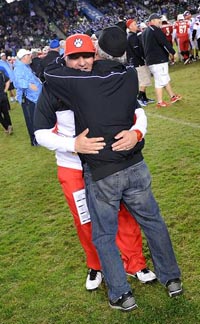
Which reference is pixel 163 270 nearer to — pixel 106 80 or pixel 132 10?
pixel 106 80

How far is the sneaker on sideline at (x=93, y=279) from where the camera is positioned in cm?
335

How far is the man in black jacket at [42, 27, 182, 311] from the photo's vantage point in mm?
2521

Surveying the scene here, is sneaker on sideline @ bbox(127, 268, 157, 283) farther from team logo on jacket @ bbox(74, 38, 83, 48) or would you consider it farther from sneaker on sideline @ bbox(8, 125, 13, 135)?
sneaker on sideline @ bbox(8, 125, 13, 135)

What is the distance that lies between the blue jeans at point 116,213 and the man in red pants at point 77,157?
212 millimetres

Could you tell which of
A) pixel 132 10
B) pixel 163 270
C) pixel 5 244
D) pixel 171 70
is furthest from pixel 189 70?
pixel 132 10

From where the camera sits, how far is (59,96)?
260cm

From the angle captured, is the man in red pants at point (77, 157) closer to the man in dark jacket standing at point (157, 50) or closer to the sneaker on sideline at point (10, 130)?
the man in dark jacket standing at point (157, 50)

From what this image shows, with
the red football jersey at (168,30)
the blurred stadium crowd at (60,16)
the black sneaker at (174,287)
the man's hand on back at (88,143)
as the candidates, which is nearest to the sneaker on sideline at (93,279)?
the black sneaker at (174,287)

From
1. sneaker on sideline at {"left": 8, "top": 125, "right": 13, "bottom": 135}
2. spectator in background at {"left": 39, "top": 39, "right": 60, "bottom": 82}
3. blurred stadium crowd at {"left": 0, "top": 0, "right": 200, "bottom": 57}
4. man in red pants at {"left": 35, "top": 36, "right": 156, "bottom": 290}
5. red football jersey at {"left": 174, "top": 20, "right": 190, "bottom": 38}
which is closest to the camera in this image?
man in red pants at {"left": 35, "top": 36, "right": 156, "bottom": 290}

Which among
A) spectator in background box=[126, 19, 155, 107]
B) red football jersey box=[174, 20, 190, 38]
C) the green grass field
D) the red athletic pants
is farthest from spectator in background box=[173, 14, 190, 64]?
the red athletic pants

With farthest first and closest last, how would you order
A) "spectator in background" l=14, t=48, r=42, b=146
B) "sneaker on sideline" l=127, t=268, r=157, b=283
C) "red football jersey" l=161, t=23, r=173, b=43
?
"red football jersey" l=161, t=23, r=173, b=43 → "spectator in background" l=14, t=48, r=42, b=146 → "sneaker on sideline" l=127, t=268, r=157, b=283

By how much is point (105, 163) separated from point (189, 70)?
10920 millimetres

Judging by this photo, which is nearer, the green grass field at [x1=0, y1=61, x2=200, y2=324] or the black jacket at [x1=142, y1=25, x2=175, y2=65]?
the green grass field at [x1=0, y1=61, x2=200, y2=324]

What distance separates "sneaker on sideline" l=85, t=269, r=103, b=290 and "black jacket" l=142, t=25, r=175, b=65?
587cm
